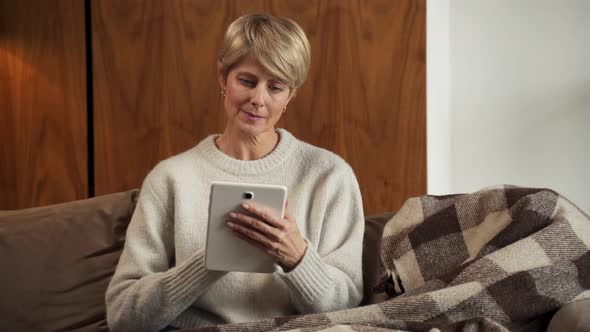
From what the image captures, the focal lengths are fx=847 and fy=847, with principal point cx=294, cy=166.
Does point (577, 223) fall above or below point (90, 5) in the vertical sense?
below

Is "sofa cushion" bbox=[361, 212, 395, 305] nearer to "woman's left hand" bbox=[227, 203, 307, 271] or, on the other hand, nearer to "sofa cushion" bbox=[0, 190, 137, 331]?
"woman's left hand" bbox=[227, 203, 307, 271]

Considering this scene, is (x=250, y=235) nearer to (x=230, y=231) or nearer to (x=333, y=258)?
(x=230, y=231)

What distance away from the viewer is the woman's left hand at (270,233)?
1518 mm

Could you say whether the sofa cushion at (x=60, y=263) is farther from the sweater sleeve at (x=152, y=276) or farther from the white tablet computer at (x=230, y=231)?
the white tablet computer at (x=230, y=231)

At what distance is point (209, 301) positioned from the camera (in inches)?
69.3

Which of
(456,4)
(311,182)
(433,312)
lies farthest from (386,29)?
(433,312)

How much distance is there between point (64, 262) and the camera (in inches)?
75.9

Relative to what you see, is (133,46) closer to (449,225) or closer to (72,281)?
(72,281)

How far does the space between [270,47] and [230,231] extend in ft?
1.42

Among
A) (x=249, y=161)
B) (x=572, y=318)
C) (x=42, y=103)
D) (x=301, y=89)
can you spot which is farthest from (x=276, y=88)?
(x=42, y=103)

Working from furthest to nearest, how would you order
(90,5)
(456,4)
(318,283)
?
(456,4)
(90,5)
(318,283)

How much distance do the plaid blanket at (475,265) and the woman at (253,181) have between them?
0.43ft

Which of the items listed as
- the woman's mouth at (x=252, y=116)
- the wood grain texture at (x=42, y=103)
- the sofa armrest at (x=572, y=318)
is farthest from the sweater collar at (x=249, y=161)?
the wood grain texture at (x=42, y=103)

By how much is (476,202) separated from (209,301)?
0.61 meters
